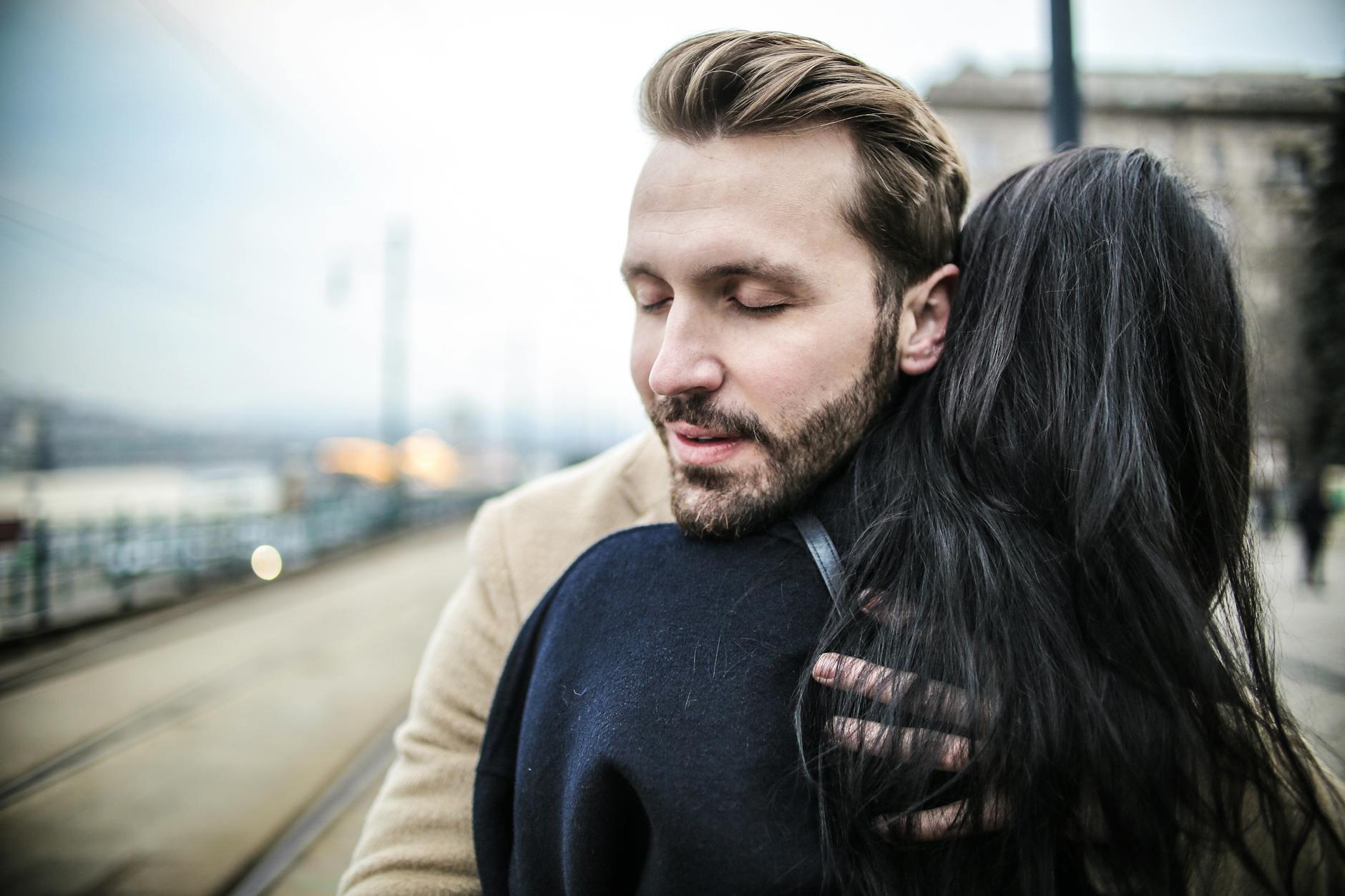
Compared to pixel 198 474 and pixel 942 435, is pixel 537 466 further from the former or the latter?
pixel 942 435

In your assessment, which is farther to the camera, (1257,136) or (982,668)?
(1257,136)

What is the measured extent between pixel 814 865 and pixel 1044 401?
2.44 feet

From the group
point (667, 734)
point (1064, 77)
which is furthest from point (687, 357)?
point (1064, 77)

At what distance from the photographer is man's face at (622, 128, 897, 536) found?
1.15 m

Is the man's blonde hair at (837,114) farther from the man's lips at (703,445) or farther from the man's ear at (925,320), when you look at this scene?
the man's lips at (703,445)

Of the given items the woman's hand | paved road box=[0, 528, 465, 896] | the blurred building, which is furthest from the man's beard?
paved road box=[0, 528, 465, 896]

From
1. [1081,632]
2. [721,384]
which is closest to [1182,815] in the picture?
[1081,632]

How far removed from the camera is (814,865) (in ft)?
2.85

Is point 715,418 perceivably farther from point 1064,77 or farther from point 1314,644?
point 1314,644

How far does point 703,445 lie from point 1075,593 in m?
0.58

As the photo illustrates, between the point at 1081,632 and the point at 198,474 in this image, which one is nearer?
the point at 1081,632

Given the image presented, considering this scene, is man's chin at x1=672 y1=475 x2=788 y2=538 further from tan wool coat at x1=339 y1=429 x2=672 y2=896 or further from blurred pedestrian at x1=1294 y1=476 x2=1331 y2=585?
blurred pedestrian at x1=1294 y1=476 x2=1331 y2=585

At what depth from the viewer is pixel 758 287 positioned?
1.16 metres

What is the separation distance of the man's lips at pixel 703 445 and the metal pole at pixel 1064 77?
197cm
